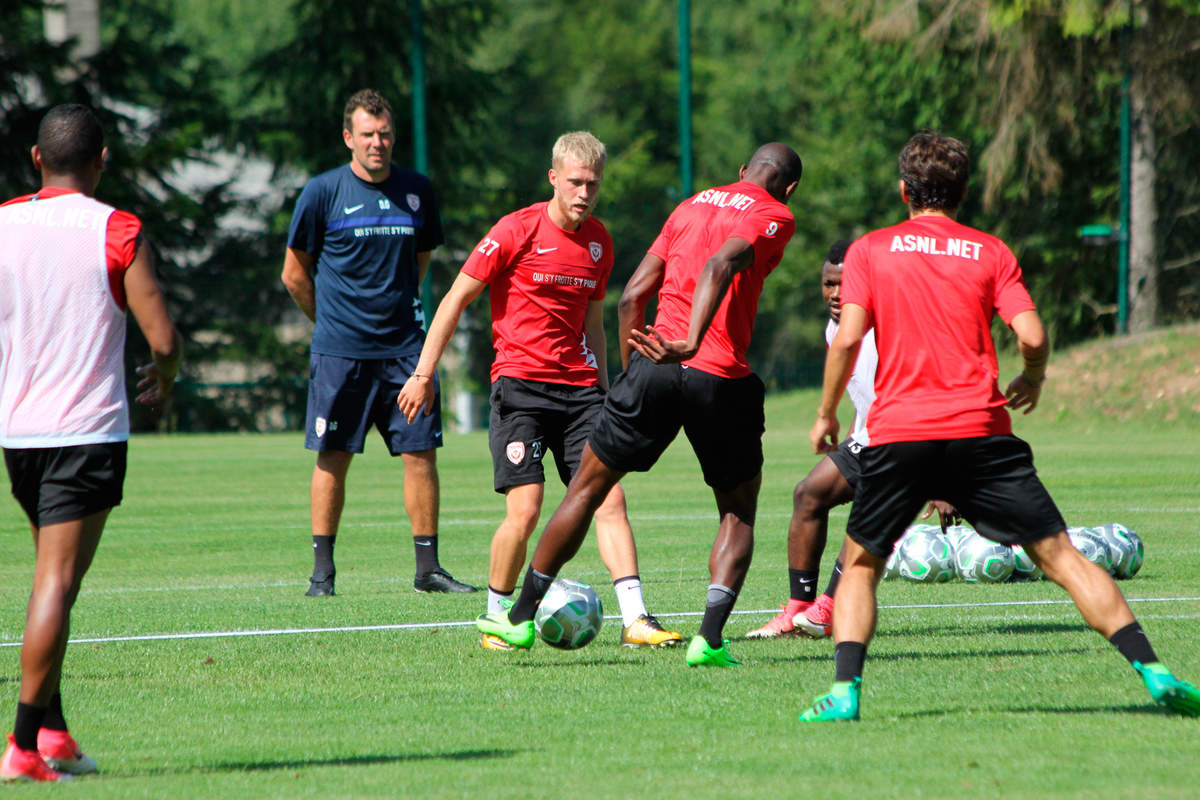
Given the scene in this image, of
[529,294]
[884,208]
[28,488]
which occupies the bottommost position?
[28,488]

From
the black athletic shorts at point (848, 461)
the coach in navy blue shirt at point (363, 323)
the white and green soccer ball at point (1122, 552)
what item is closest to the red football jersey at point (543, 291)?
the black athletic shorts at point (848, 461)

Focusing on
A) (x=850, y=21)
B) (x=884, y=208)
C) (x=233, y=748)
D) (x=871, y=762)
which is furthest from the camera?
(x=884, y=208)

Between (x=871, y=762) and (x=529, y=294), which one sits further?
(x=529, y=294)

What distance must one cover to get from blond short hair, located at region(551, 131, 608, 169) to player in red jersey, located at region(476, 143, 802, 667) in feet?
2.36

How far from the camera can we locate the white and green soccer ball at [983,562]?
31.5ft

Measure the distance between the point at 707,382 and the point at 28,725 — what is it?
3014 mm

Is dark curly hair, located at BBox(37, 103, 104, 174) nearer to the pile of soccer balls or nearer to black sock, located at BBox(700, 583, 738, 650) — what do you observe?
black sock, located at BBox(700, 583, 738, 650)

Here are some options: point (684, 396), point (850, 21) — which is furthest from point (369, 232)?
point (850, 21)

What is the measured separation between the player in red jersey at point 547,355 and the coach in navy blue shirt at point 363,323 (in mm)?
1625

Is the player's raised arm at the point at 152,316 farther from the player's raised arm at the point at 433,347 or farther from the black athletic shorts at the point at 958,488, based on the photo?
the black athletic shorts at the point at 958,488

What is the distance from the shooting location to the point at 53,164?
16.6ft

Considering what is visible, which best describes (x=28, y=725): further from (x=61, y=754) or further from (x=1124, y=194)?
(x=1124, y=194)

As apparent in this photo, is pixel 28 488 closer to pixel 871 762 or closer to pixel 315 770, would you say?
pixel 315 770

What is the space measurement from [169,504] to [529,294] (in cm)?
952
